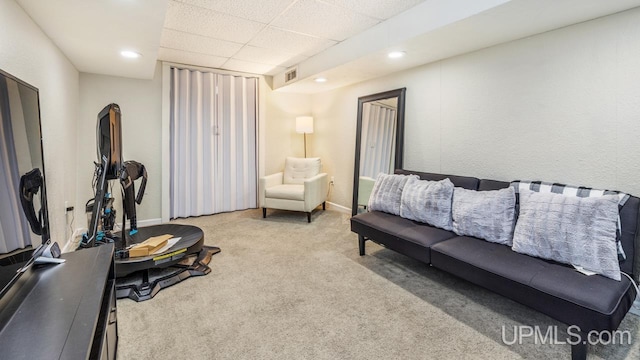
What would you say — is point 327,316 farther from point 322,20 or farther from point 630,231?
point 322,20

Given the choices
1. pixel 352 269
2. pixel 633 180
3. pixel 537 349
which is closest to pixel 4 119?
pixel 352 269

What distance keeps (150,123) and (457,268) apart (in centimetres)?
402

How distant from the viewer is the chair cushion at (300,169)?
4.70m

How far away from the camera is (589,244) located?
69.0 inches

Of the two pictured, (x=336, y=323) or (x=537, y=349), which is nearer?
(x=537, y=349)

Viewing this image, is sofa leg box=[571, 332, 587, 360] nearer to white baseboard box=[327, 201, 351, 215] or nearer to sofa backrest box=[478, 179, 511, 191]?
sofa backrest box=[478, 179, 511, 191]

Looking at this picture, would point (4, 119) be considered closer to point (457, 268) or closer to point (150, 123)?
point (457, 268)

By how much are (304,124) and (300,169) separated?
2.61 ft

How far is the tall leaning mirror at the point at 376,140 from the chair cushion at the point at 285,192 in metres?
0.79

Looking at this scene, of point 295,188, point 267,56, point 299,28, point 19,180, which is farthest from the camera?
point 295,188

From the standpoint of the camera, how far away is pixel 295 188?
170 inches

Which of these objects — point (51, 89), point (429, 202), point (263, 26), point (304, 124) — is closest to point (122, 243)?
point (51, 89)

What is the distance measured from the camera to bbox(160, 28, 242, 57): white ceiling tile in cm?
309

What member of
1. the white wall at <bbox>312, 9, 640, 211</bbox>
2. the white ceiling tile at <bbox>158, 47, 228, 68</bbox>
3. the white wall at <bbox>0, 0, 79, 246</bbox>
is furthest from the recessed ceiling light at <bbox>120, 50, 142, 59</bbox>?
the white wall at <bbox>312, 9, 640, 211</bbox>
